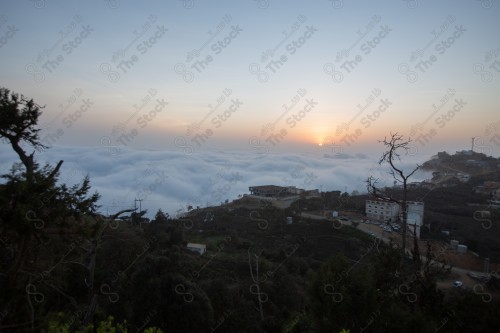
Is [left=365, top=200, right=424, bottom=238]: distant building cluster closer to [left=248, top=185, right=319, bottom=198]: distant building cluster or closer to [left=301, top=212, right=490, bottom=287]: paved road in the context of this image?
[left=301, top=212, right=490, bottom=287]: paved road

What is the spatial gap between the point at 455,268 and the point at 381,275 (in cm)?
1858

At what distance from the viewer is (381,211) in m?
33.8

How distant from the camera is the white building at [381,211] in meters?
33.2

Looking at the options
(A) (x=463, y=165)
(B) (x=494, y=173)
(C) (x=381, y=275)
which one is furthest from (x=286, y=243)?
(A) (x=463, y=165)

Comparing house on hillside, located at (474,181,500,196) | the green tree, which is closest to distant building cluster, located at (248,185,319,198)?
house on hillside, located at (474,181,500,196)

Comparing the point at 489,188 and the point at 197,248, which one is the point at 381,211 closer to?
the point at 489,188

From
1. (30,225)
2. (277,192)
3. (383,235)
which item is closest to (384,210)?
(383,235)

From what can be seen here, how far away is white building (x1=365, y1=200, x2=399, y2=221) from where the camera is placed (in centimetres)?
3322

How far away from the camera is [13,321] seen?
341cm

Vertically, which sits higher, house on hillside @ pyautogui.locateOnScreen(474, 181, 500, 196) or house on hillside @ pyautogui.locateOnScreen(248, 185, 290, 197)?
house on hillside @ pyautogui.locateOnScreen(474, 181, 500, 196)

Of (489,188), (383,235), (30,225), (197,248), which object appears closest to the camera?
(30,225)
